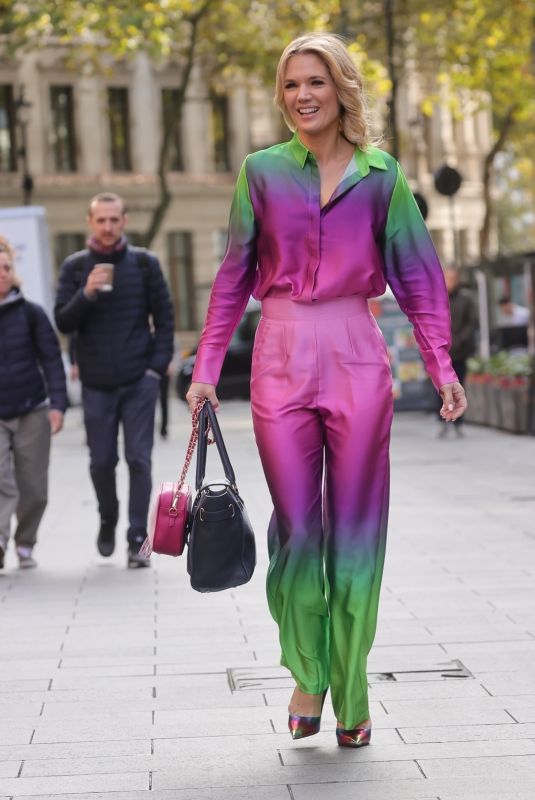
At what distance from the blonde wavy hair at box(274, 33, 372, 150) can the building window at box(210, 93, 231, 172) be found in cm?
4917

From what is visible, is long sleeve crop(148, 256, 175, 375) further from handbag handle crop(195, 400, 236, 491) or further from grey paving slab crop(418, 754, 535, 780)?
grey paving slab crop(418, 754, 535, 780)

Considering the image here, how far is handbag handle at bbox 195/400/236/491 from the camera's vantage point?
5.46 meters

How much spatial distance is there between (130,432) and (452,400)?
15.0 feet

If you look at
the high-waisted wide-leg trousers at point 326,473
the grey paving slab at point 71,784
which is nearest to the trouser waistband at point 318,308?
the high-waisted wide-leg trousers at point 326,473

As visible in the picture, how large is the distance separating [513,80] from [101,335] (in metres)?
30.4

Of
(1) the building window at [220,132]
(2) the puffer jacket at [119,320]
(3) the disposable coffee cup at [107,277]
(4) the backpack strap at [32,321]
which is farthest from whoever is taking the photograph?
(1) the building window at [220,132]

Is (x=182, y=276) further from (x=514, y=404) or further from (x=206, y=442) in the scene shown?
(x=206, y=442)

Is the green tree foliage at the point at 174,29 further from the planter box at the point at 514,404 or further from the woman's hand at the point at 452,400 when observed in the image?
the woman's hand at the point at 452,400

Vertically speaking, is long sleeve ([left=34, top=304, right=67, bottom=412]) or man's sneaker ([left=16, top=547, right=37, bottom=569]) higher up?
long sleeve ([left=34, top=304, right=67, bottom=412])

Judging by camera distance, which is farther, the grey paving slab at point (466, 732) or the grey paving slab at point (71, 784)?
the grey paving slab at point (466, 732)

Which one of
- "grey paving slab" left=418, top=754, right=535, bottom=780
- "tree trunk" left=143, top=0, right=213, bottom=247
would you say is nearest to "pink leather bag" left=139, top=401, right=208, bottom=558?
"grey paving slab" left=418, top=754, right=535, bottom=780

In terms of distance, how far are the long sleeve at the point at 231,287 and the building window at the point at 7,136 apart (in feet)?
149

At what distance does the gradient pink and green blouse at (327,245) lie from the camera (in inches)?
211

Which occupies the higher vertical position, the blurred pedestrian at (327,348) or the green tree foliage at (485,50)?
the green tree foliage at (485,50)
